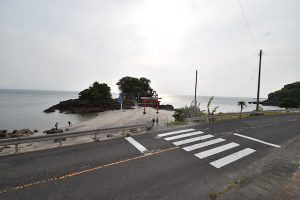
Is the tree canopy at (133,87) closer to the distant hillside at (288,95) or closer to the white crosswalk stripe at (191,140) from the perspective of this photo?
the white crosswalk stripe at (191,140)

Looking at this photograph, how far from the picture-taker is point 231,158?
9.47 metres

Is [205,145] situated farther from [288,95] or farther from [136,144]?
[288,95]

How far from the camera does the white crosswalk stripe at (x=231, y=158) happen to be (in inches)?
340

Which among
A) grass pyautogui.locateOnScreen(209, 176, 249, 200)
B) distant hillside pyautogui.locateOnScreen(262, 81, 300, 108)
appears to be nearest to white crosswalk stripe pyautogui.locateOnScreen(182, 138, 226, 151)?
grass pyautogui.locateOnScreen(209, 176, 249, 200)

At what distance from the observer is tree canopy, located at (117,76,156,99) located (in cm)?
8331

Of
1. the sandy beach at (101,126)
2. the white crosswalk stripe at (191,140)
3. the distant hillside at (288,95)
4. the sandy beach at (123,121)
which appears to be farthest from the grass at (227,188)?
the distant hillside at (288,95)

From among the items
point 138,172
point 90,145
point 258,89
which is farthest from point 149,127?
point 258,89

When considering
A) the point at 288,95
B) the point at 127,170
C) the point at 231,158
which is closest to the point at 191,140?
the point at 231,158

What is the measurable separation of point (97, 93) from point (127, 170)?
72431mm

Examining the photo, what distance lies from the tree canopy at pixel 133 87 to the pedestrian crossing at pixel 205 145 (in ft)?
224

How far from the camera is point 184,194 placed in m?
6.01

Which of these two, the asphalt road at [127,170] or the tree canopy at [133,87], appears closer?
the asphalt road at [127,170]

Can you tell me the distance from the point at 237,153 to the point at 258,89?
26211 millimetres

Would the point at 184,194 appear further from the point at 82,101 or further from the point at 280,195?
the point at 82,101
